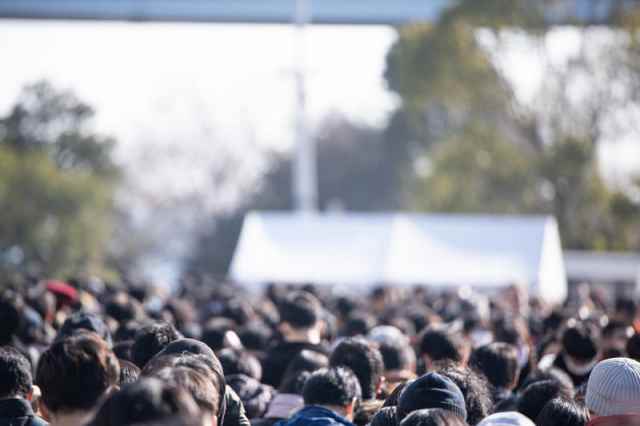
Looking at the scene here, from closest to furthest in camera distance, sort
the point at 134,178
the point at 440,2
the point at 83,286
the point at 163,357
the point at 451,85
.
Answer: the point at 163,357
the point at 83,286
the point at 451,85
the point at 440,2
the point at 134,178

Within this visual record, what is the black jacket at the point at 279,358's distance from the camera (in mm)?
7637

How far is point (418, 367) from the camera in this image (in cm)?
788

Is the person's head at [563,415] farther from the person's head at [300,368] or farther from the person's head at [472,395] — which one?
the person's head at [300,368]

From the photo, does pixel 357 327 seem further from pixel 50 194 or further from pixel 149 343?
pixel 50 194

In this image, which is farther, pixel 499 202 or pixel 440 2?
pixel 440 2

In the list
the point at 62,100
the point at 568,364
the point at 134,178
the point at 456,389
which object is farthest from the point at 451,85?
the point at 456,389

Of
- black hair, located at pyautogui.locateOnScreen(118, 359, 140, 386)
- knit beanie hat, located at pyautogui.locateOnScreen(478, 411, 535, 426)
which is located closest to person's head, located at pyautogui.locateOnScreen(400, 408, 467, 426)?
knit beanie hat, located at pyautogui.locateOnScreen(478, 411, 535, 426)

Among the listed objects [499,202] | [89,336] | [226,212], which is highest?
[89,336]

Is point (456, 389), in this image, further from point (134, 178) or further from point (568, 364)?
point (134, 178)

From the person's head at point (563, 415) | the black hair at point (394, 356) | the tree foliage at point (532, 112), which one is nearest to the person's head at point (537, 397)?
the person's head at point (563, 415)

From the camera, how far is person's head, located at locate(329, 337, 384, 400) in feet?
20.6

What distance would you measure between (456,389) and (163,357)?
125 cm

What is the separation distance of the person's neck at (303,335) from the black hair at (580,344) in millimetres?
1732

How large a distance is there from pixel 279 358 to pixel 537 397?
2.32 metres
